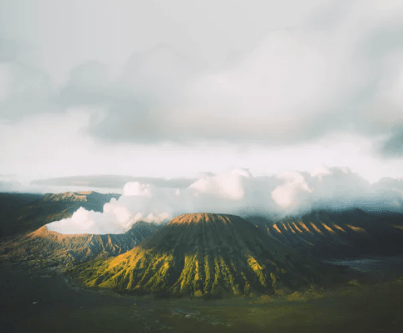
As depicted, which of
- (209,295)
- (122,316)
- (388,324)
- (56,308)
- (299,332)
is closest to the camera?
(299,332)

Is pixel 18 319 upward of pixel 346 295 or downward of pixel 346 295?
downward

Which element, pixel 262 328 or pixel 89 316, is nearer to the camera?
pixel 262 328

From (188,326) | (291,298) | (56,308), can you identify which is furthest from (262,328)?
(56,308)

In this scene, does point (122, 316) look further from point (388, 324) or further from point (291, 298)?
point (388, 324)

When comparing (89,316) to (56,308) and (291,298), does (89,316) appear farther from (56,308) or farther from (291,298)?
(291,298)

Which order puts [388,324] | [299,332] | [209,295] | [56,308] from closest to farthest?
[299,332] < [388,324] < [56,308] < [209,295]

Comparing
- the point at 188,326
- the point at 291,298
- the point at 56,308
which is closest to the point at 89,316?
the point at 56,308
